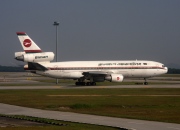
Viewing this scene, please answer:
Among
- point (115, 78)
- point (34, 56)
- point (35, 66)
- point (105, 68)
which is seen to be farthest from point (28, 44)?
point (115, 78)

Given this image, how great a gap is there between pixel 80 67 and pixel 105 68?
4.14m

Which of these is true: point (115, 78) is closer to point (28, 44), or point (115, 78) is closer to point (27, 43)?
point (28, 44)

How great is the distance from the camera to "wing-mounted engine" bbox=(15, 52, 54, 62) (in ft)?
203

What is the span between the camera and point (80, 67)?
63531 mm

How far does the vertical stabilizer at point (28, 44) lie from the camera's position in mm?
63125

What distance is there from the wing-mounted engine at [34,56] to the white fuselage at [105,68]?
1.00m

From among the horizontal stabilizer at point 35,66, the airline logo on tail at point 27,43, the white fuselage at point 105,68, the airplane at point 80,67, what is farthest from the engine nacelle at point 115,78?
the airline logo on tail at point 27,43

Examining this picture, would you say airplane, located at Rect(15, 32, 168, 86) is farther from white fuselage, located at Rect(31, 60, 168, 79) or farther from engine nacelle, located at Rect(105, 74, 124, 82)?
engine nacelle, located at Rect(105, 74, 124, 82)

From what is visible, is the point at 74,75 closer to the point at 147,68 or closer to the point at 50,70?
the point at 50,70

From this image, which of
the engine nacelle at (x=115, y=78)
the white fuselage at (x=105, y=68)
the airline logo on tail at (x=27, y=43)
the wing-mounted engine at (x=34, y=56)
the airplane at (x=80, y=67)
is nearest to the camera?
the engine nacelle at (x=115, y=78)

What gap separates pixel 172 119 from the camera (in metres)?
21.9

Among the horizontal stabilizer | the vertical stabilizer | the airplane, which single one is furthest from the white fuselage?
the vertical stabilizer

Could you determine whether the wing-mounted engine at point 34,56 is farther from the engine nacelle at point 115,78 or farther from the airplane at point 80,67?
the engine nacelle at point 115,78

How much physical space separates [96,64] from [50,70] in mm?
7668
